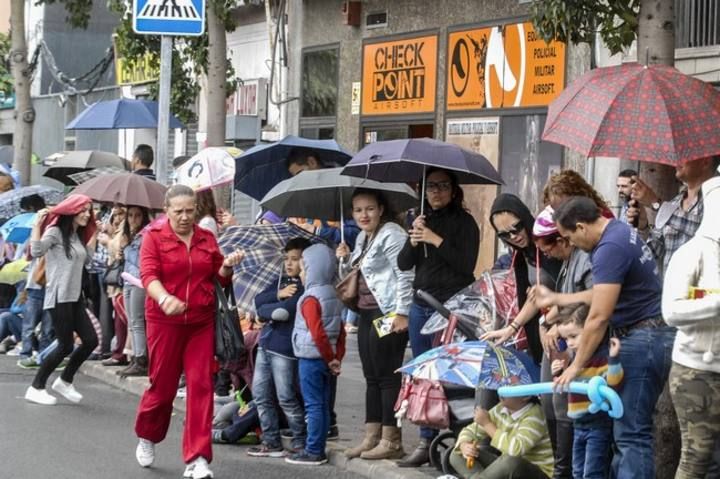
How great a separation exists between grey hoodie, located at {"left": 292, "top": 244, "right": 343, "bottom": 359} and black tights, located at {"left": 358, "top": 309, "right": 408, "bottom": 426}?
0.70 feet

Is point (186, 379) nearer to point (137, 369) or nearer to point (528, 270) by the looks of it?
point (528, 270)

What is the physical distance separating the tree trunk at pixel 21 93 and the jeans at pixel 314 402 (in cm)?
1437

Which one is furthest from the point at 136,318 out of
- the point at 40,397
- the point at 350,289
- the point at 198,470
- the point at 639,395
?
the point at 639,395

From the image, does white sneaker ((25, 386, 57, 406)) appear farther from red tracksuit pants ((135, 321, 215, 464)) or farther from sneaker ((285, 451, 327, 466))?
sneaker ((285, 451, 327, 466))

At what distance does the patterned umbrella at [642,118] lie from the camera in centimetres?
796

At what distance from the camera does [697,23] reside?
14344 mm

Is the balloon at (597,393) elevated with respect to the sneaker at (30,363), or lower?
elevated

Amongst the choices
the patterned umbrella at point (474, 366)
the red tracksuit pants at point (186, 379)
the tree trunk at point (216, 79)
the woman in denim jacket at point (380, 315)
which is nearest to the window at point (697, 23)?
the tree trunk at point (216, 79)

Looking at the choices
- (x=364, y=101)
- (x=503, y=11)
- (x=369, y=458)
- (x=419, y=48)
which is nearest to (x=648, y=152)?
(x=369, y=458)

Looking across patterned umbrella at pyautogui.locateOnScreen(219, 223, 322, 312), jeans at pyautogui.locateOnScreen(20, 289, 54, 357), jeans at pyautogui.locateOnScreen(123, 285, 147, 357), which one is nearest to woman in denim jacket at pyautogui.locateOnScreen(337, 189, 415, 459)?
patterned umbrella at pyautogui.locateOnScreen(219, 223, 322, 312)

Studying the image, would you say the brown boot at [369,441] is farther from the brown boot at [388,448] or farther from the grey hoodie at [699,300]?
the grey hoodie at [699,300]

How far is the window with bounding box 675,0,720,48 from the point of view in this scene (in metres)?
14.1

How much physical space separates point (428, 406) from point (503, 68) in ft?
28.4

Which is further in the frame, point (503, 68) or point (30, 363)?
point (503, 68)
